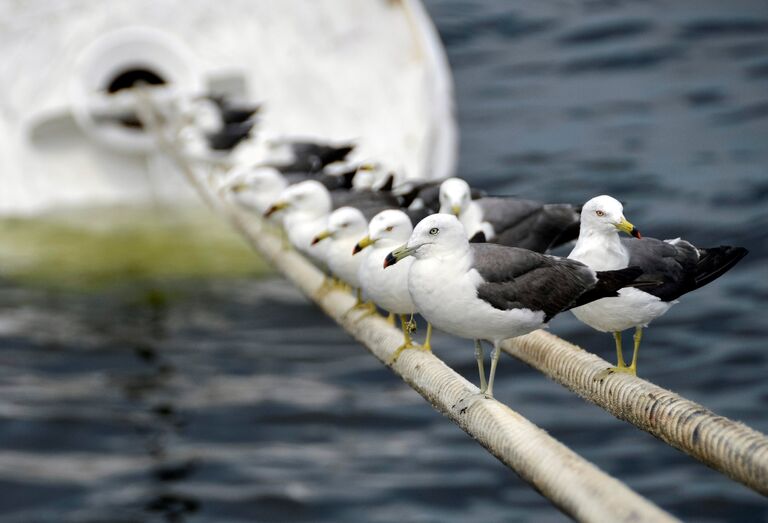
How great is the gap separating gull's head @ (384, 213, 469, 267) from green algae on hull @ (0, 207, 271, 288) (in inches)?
359

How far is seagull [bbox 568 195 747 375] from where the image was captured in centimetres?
517

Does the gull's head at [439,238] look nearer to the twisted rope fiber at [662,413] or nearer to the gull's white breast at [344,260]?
the twisted rope fiber at [662,413]

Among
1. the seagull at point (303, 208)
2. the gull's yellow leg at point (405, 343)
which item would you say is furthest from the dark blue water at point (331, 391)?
the gull's yellow leg at point (405, 343)

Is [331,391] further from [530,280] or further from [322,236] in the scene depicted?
[530,280]

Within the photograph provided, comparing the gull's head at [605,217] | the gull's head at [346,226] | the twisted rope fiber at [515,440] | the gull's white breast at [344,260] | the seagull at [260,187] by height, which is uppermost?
the seagull at [260,187]

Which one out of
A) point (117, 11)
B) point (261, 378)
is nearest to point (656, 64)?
point (117, 11)

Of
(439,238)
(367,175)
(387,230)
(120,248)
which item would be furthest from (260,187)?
(439,238)

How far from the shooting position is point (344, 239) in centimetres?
730

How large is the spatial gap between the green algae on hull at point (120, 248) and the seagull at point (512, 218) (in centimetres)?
719

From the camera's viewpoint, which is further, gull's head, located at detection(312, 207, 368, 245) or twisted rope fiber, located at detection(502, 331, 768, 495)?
gull's head, located at detection(312, 207, 368, 245)

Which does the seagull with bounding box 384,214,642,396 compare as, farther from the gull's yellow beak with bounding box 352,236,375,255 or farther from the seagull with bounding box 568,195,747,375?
the gull's yellow beak with bounding box 352,236,375,255

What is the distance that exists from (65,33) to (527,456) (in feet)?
39.6

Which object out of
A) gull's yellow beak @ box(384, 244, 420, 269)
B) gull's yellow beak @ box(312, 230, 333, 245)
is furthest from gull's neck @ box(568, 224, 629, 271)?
gull's yellow beak @ box(312, 230, 333, 245)

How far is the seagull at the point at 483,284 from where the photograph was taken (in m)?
5.12
